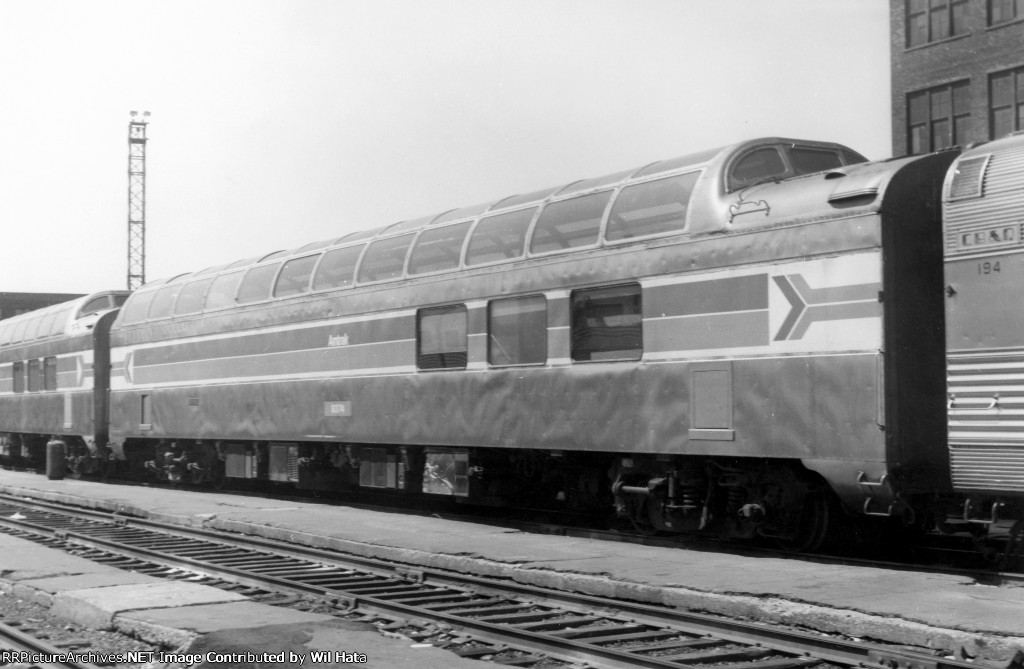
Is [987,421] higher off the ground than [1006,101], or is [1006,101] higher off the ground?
[1006,101]

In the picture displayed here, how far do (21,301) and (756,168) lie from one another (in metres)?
63.0

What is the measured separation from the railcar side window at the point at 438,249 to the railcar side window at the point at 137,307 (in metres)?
8.99

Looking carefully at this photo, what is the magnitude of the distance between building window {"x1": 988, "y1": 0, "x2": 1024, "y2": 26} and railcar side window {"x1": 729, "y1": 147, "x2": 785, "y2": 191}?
22.9 meters

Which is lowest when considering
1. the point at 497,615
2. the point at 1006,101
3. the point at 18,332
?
the point at 497,615

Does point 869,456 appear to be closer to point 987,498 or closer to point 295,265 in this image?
point 987,498

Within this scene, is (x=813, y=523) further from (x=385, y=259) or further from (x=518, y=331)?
(x=385, y=259)

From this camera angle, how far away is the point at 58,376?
2597cm

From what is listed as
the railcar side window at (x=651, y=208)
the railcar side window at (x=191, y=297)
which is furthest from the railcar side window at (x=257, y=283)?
the railcar side window at (x=651, y=208)

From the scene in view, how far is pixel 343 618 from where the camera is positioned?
8.73 meters

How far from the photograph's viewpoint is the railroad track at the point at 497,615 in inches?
275

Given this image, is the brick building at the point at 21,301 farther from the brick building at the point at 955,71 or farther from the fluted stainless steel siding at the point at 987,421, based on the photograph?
the fluted stainless steel siding at the point at 987,421

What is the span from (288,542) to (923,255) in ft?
23.9

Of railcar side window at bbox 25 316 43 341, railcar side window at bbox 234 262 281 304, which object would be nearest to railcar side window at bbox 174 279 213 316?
railcar side window at bbox 234 262 281 304

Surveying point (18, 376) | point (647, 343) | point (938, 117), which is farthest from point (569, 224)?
point (938, 117)
